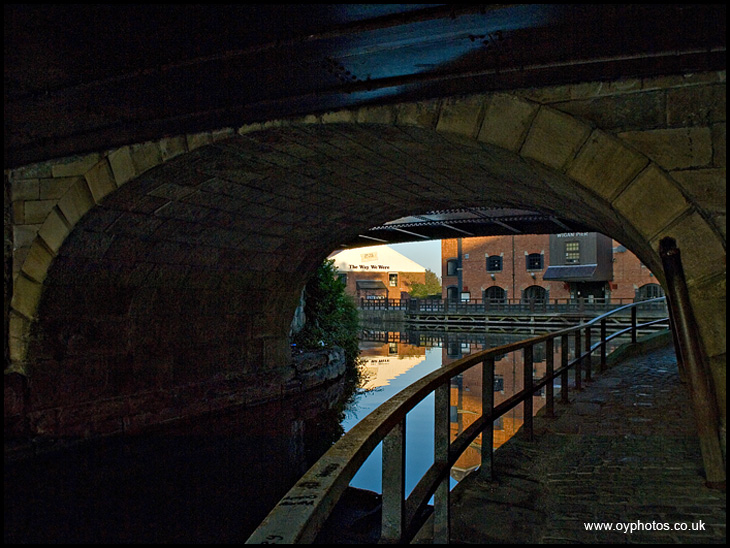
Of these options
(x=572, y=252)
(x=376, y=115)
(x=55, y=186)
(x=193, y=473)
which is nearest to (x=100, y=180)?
(x=55, y=186)

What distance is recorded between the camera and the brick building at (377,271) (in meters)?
44.1

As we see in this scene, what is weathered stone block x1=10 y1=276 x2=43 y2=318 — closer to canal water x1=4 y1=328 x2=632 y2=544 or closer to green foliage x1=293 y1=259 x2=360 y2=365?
canal water x1=4 y1=328 x2=632 y2=544

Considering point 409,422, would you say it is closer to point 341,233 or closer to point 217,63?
point 341,233

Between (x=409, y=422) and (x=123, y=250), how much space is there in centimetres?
505

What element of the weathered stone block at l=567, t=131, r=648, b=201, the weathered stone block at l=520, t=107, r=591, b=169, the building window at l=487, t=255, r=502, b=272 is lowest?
the weathered stone block at l=567, t=131, r=648, b=201

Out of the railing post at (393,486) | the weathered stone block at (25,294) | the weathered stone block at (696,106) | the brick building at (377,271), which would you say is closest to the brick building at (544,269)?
the brick building at (377,271)

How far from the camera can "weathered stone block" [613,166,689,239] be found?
11.5 feet

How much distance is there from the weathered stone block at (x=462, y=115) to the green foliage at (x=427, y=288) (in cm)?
4390

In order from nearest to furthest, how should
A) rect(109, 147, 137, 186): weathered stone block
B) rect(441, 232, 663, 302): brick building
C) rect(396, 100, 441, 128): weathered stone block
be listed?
1. rect(396, 100, 441, 128): weathered stone block
2. rect(109, 147, 137, 186): weathered stone block
3. rect(441, 232, 663, 302): brick building

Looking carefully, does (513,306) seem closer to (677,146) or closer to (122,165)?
(122,165)

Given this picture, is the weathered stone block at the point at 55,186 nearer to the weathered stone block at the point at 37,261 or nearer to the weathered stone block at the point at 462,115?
the weathered stone block at the point at 37,261

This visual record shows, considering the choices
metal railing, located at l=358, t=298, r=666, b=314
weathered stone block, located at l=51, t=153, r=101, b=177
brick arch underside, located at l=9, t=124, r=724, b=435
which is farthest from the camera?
metal railing, located at l=358, t=298, r=666, b=314

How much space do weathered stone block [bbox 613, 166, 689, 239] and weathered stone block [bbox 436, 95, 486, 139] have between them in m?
1.13

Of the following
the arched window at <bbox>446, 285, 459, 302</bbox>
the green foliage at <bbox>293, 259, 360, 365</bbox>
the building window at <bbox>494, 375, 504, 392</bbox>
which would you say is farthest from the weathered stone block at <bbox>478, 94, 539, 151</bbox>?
the arched window at <bbox>446, 285, 459, 302</bbox>
